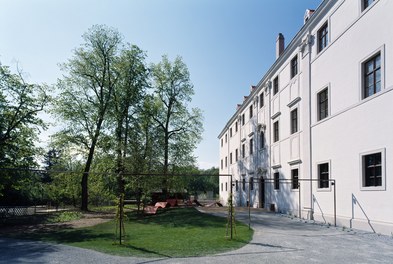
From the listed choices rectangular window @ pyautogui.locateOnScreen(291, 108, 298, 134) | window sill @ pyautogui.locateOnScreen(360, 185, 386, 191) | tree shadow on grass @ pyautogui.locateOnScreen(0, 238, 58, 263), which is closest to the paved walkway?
tree shadow on grass @ pyautogui.locateOnScreen(0, 238, 58, 263)

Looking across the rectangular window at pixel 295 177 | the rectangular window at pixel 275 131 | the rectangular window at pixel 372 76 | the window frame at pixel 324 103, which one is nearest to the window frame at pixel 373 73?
the rectangular window at pixel 372 76

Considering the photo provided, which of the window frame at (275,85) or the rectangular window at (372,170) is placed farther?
the window frame at (275,85)

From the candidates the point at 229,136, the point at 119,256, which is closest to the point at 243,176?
the point at 229,136

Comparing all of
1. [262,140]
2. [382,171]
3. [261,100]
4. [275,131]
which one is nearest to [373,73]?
[382,171]

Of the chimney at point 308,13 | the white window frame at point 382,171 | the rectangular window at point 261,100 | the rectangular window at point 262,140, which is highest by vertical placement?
the chimney at point 308,13

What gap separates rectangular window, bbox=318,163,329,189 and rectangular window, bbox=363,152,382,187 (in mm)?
3276

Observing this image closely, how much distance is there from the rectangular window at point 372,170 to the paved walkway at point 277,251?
2049 mm

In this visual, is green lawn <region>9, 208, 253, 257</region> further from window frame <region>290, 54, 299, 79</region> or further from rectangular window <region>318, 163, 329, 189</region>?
window frame <region>290, 54, 299, 79</region>

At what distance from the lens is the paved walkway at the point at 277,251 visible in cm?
932

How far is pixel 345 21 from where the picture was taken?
1617cm

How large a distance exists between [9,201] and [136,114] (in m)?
13.3

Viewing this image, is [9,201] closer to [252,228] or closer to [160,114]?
[160,114]

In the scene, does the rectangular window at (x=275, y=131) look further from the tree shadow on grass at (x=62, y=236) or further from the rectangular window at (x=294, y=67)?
the tree shadow on grass at (x=62, y=236)

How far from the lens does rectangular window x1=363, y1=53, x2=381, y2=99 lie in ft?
45.5
